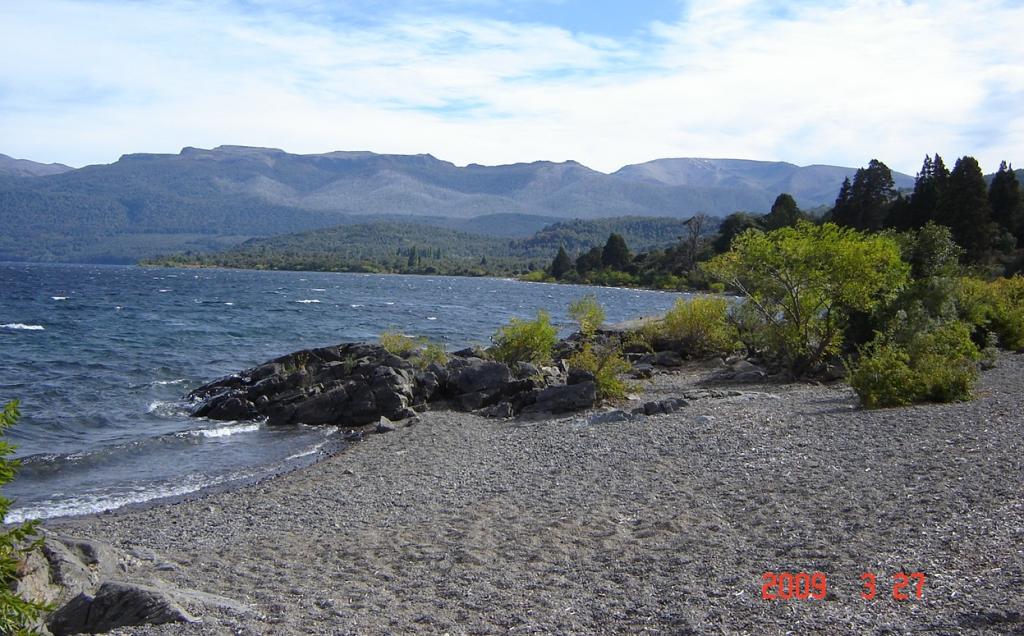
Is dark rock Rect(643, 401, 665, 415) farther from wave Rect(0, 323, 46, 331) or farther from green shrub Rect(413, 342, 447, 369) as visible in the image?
wave Rect(0, 323, 46, 331)

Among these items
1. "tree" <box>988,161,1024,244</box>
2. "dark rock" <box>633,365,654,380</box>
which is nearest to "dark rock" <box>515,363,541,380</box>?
"dark rock" <box>633,365,654,380</box>

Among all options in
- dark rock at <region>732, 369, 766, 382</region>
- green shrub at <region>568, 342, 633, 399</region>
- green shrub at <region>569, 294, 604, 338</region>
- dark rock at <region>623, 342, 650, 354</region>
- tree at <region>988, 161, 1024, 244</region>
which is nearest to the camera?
green shrub at <region>568, 342, 633, 399</region>

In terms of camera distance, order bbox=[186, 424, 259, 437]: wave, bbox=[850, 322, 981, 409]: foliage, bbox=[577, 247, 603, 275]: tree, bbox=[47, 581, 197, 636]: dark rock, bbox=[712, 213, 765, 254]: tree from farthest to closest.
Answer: bbox=[577, 247, 603, 275]: tree
bbox=[712, 213, 765, 254]: tree
bbox=[186, 424, 259, 437]: wave
bbox=[850, 322, 981, 409]: foliage
bbox=[47, 581, 197, 636]: dark rock

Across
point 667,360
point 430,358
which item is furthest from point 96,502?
point 667,360

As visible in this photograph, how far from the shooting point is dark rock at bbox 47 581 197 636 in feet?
25.5

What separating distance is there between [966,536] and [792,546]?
6.27 ft

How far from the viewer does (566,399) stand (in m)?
23.4

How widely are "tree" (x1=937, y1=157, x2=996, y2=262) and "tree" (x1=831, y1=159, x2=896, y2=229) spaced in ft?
62.8

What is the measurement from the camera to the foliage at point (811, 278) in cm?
2636

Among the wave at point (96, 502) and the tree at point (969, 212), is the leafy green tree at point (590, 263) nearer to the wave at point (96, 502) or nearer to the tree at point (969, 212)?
the tree at point (969, 212)

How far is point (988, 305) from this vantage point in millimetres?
31953

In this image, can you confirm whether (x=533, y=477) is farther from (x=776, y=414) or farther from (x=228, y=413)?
(x=228, y=413)

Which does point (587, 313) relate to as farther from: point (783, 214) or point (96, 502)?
point (783, 214)
